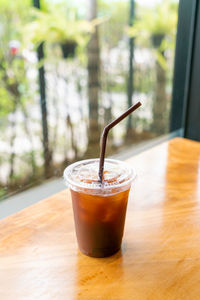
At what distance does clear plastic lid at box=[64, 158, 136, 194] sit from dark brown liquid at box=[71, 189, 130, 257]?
0.02 metres

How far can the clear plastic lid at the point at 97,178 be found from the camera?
671 mm

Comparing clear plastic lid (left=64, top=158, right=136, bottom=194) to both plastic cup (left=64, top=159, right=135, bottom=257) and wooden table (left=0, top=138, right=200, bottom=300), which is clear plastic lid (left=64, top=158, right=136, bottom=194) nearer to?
plastic cup (left=64, top=159, right=135, bottom=257)

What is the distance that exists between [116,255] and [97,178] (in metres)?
0.21

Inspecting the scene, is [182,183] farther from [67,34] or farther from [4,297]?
[67,34]

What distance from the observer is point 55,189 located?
1.28 meters

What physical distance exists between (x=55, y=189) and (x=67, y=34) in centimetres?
121

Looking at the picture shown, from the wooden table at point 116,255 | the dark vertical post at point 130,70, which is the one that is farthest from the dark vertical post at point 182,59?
the wooden table at point 116,255

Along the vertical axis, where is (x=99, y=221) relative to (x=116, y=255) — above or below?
above

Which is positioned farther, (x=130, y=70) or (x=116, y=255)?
(x=130, y=70)

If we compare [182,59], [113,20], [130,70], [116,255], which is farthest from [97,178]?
[130,70]

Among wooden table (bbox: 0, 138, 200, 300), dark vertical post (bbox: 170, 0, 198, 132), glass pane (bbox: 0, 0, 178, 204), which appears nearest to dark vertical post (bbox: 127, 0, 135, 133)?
glass pane (bbox: 0, 0, 178, 204)

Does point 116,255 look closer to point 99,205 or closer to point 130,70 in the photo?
point 99,205

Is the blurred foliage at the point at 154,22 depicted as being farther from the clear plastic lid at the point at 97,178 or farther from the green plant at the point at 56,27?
the clear plastic lid at the point at 97,178

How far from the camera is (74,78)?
216 centimetres
